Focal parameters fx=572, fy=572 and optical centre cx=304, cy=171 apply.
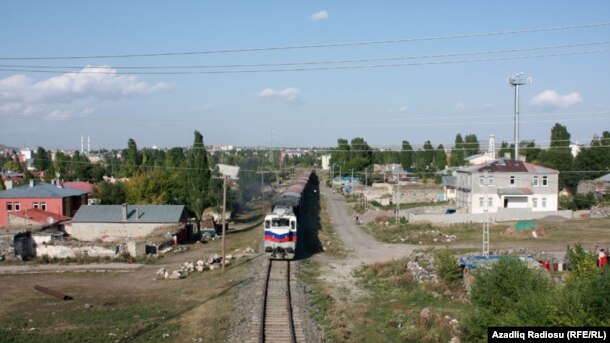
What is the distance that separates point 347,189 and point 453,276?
6213cm

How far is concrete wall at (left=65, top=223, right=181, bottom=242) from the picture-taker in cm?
4066

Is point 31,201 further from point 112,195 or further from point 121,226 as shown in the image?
point 121,226

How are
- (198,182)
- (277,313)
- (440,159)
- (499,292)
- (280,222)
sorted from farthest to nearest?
1. (440,159)
2. (198,182)
3. (280,222)
4. (277,313)
5. (499,292)

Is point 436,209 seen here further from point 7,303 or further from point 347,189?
point 7,303

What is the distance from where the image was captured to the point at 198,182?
49750mm

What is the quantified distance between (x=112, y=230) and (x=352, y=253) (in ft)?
59.7

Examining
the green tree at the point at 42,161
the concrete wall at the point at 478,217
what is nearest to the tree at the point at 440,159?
the concrete wall at the point at 478,217

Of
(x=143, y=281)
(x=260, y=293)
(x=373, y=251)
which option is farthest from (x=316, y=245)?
(x=260, y=293)

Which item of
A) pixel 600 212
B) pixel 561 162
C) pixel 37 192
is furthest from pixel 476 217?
pixel 37 192

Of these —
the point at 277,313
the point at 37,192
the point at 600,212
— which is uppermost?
the point at 37,192

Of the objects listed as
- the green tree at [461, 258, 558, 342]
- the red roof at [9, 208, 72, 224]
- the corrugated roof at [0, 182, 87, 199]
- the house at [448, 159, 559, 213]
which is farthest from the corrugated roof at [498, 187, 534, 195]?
the corrugated roof at [0, 182, 87, 199]

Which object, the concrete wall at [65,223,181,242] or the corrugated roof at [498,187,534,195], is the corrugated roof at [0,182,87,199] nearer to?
the concrete wall at [65,223,181,242]

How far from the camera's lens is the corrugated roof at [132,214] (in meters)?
40.8

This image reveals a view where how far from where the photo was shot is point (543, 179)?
4953 centimetres
